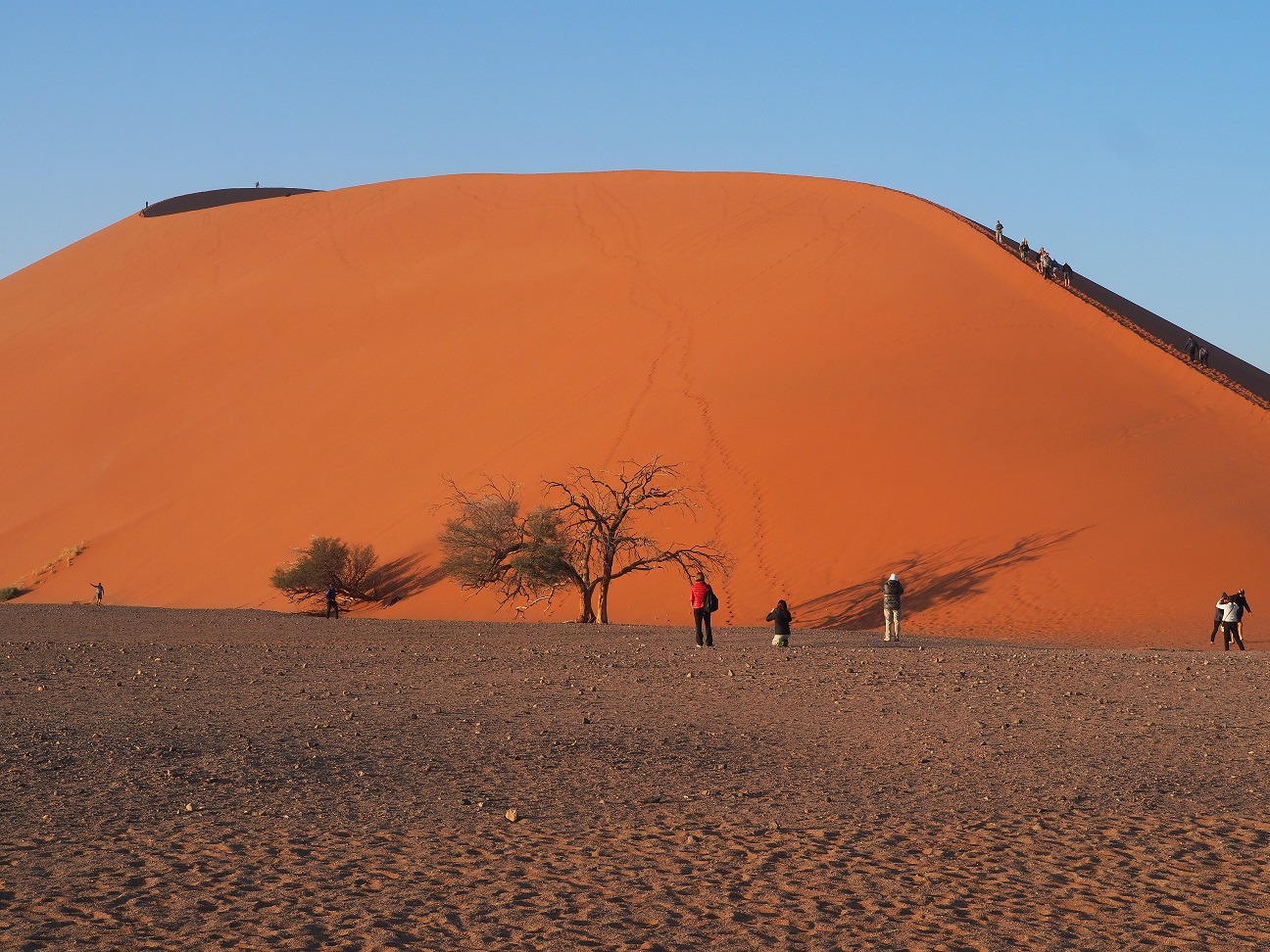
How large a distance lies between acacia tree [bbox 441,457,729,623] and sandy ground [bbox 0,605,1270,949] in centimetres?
865

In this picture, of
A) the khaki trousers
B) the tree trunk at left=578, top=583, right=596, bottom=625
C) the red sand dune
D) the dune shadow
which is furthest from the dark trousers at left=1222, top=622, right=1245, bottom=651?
the dune shadow

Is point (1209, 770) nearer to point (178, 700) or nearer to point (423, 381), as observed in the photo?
point (178, 700)

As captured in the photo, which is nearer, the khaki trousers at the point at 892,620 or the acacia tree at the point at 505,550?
the khaki trousers at the point at 892,620

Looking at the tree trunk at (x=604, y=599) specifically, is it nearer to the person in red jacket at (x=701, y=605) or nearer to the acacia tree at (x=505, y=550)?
the acacia tree at (x=505, y=550)

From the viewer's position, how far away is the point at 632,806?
7.52 meters

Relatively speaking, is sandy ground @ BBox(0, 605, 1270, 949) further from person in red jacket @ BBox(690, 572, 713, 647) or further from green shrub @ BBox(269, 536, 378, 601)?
green shrub @ BBox(269, 536, 378, 601)

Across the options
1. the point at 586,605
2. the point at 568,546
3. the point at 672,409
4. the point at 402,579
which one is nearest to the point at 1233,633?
the point at 586,605

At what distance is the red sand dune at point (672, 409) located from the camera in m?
22.6

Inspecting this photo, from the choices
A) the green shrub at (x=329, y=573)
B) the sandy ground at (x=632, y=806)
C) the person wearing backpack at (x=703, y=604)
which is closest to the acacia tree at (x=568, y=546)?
the green shrub at (x=329, y=573)

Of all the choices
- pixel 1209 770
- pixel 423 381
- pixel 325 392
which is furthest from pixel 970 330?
pixel 1209 770

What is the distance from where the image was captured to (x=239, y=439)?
36031 mm

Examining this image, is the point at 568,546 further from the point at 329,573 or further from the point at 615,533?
the point at 329,573

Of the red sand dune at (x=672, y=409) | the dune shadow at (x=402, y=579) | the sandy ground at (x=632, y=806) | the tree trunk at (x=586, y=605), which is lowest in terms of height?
the sandy ground at (x=632, y=806)

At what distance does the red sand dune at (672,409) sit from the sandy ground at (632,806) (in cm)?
909
